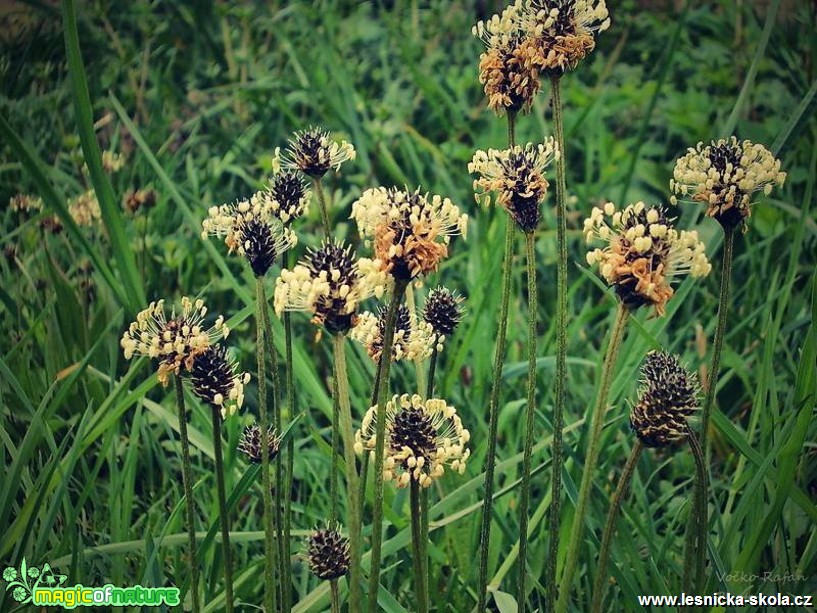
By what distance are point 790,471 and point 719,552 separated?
182 mm

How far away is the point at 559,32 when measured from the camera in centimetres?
106

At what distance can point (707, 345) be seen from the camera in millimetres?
2238

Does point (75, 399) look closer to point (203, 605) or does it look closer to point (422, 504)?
point (203, 605)

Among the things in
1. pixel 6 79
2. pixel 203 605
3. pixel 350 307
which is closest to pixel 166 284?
pixel 6 79

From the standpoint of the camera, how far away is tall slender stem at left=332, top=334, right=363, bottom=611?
97 cm

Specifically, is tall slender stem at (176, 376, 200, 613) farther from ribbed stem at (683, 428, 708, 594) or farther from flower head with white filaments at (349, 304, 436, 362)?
ribbed stem at (683, 428, 708, 594)

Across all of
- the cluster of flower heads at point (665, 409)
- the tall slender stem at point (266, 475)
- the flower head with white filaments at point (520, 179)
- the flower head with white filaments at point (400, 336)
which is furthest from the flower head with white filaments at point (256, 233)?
the cluster of flower heads at point (665, 409)

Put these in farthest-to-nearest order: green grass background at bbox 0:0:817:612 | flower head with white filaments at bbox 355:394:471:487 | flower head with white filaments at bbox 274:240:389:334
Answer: green grass background at bbox 0:0:817:612 → flower head with white filaments at bbox 355:394:471:487 → flower head with white filaments at bbox 274:240:389:334

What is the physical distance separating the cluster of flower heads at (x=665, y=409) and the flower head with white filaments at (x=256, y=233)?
51cm

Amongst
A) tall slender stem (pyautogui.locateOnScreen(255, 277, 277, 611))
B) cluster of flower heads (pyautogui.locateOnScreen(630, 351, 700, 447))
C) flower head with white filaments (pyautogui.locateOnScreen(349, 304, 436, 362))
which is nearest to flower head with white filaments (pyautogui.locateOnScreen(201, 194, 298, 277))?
tall slender stem (pyautogui.locateOnScreen(255, 277, 277, 611))

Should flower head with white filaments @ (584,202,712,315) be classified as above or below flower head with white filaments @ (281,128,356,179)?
below

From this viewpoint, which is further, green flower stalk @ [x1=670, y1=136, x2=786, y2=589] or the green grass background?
the green grass background

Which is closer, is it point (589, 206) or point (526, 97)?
point (526, 97)

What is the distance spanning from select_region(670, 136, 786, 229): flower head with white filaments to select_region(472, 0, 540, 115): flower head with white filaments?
0.23 metres
